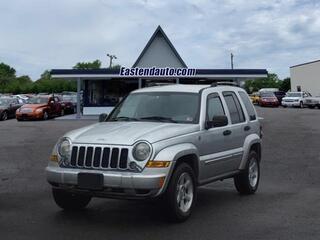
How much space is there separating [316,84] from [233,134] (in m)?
71.7

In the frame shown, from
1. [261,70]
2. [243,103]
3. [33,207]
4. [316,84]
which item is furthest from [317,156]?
[316,84]

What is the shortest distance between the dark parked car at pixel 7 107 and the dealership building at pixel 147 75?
378 centimetres

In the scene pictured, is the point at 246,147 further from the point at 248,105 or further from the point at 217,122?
the point at 217,122

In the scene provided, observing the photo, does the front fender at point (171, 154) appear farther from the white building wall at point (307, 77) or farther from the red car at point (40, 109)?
the white building wall at point (307, 77)

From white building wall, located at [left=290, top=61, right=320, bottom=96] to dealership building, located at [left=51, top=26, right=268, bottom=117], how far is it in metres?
41.7

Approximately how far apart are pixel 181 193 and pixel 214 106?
178cm

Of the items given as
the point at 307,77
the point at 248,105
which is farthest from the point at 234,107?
the point at 307,77

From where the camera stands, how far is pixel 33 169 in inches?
487

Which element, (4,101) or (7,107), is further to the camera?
(4,101)

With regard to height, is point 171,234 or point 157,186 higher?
point 157,186

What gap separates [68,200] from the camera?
762cm

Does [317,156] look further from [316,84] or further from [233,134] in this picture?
[316,84]

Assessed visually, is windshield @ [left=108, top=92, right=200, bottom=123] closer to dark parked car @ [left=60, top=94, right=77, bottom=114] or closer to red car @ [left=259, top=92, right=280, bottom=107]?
dark parked car @ [left=60, top=94, right=77, bottom=114]

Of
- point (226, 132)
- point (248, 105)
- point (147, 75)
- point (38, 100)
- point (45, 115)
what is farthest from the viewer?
point (38, 100)
